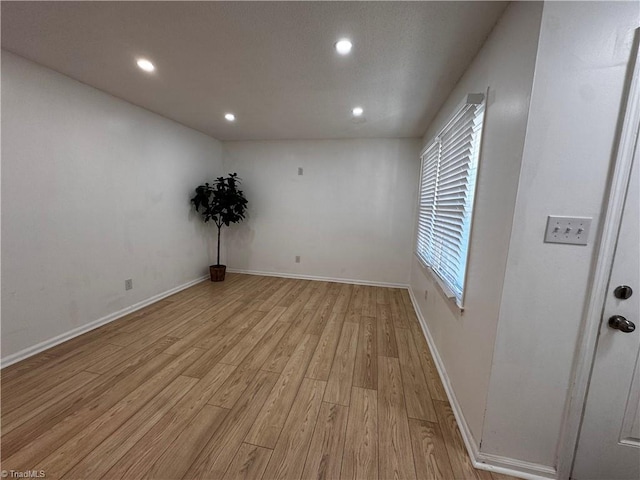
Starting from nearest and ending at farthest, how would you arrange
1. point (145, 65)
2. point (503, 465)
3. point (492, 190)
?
point (503, 465), point (492, 190), point (145, 65)

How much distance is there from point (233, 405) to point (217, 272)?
2875 mm

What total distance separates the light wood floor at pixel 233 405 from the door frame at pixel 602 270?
0.38 m

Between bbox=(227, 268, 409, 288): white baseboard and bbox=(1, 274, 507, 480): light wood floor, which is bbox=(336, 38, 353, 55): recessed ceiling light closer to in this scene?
bbox=(1, 274, 507, 480): light wood floor

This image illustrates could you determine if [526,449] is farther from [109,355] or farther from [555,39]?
[109,355]

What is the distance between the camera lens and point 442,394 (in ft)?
5.98

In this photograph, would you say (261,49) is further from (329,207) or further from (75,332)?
(75,332)

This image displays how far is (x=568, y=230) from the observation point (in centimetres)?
109

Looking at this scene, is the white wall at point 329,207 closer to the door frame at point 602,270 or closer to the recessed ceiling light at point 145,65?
the recessed ceiling light at point 145,65

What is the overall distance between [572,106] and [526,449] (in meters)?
1.59

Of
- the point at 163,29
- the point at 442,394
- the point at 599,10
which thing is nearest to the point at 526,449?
the point at 442,394

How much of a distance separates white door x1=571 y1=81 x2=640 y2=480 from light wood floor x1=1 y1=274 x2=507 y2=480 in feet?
1.54

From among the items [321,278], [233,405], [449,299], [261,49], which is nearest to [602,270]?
A: [449,299]

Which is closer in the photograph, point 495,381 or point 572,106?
point 572,106

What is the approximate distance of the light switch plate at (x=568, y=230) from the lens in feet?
3.54
